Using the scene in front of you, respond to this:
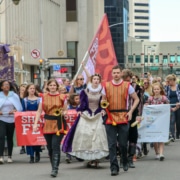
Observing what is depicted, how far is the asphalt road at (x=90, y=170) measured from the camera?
11.7m

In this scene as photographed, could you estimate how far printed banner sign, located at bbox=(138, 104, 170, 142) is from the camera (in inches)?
581

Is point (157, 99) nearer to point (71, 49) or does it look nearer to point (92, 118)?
point (92, 118)

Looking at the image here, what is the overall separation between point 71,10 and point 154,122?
75.8m

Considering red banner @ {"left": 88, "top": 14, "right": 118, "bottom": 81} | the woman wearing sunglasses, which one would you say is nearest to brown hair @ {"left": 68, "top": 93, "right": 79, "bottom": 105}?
the woman wearing sunglasses

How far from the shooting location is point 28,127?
15109 mm

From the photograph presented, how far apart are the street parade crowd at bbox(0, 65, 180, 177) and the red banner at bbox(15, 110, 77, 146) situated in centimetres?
13

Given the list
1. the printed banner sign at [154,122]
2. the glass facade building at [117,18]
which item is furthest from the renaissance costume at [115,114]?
the glass facade building at [117,18]

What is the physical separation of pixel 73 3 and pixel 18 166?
76.4 meters

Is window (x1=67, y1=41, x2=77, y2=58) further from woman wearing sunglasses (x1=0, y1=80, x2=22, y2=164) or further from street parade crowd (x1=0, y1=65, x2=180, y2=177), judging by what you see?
woman wearing sunglasses (x1=0, y1=80, x2=22, y2=164)

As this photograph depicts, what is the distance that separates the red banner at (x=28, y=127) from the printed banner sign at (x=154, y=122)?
147 centimetres

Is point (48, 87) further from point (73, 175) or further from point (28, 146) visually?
point (28, 146)

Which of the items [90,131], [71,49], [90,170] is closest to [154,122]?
[90,131]

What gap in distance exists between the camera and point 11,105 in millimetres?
14789

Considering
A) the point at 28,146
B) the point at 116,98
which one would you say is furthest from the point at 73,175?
the point at 28,146
